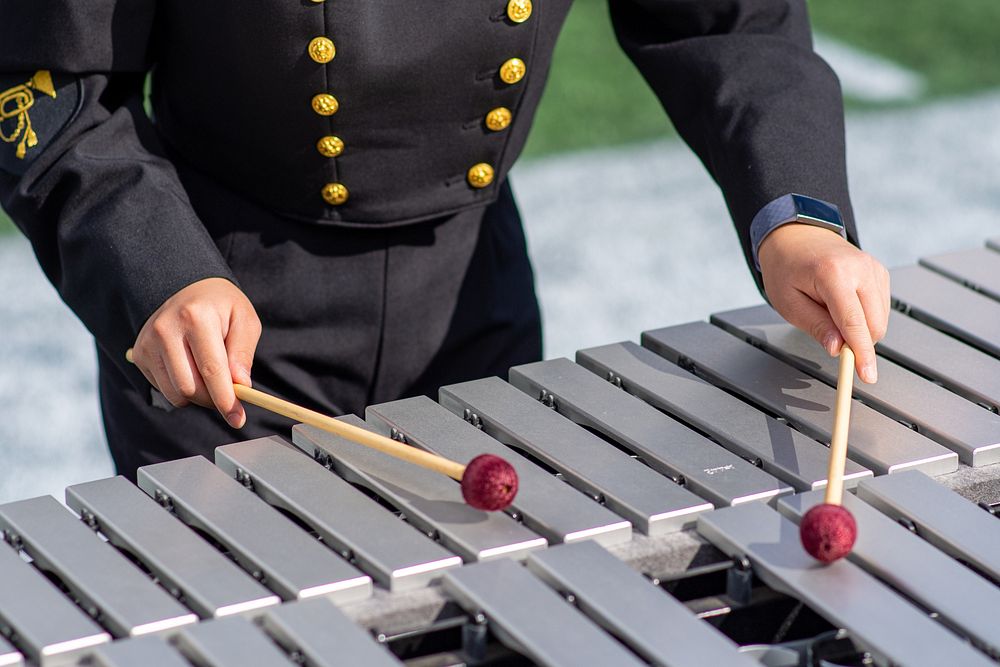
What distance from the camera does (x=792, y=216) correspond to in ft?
6.96

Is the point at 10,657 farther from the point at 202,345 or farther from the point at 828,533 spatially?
the point at 828,533

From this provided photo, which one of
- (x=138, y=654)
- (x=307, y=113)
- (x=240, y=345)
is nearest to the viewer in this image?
(x=138, y=654)

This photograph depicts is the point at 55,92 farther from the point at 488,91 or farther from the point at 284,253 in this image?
the point at 488,91

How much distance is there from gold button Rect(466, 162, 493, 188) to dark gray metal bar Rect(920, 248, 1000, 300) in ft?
2.30

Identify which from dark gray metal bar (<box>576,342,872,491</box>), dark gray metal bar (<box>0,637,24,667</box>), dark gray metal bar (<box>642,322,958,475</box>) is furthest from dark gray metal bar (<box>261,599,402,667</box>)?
dark gray metal bar (<box>642,322,958,475</box>)

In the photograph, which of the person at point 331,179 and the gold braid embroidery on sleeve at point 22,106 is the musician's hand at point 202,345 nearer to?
the person at point 331,179

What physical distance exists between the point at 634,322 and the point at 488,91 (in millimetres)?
2387

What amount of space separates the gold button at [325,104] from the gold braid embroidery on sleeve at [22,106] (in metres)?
0.34

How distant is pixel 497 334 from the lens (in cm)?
253

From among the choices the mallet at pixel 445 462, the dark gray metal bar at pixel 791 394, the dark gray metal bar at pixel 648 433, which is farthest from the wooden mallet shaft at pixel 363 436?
the dark gray metal bar at pixel 791 394

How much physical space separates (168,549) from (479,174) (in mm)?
833

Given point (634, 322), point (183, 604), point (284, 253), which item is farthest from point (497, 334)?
point (634, 322)

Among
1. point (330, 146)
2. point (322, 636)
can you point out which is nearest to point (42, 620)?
point (322, 636)

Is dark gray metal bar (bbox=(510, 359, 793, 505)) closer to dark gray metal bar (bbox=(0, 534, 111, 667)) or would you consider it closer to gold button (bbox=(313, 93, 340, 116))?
gold button (bbox=(313, 93, 340, 116))
